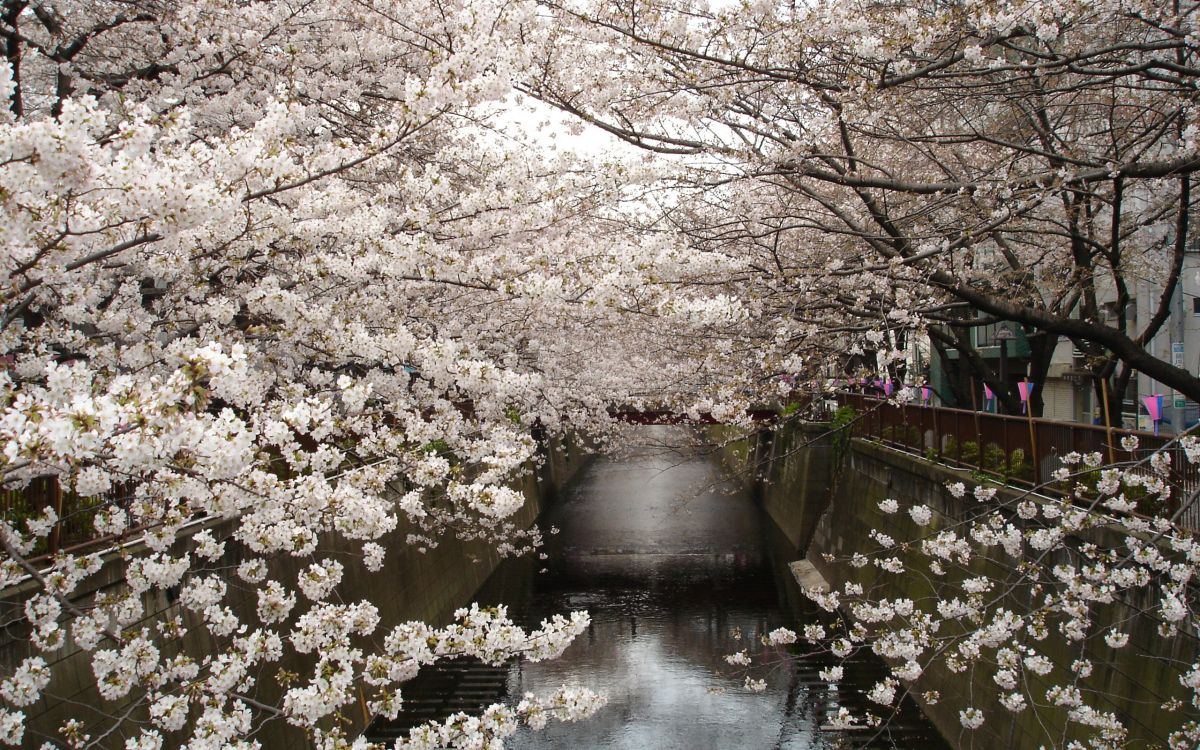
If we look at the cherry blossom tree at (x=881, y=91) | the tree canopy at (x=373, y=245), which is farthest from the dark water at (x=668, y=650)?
the cherry blossom tree at (x=881, y=91)

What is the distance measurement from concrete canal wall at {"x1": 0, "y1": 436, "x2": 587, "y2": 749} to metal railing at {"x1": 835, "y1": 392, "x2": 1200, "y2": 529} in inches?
279

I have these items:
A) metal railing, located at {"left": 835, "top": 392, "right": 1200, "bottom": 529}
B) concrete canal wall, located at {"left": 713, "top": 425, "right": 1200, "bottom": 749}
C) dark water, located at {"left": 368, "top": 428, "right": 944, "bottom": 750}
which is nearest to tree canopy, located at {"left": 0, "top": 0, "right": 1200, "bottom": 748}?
metal railing, located at {"left": 835, "top": 392, "right": 1200, "bottom": 529}

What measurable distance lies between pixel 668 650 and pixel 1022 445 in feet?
27.1

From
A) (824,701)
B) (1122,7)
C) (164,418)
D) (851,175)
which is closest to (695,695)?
(824,701)

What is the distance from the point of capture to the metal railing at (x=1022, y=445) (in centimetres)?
→ 779

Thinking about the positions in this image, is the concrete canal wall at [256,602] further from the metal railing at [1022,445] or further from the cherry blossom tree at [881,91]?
the metal railing at [1022,445]

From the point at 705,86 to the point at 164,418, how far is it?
6.49 metres

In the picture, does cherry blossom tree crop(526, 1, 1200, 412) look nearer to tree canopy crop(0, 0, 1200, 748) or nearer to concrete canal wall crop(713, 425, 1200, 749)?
tree canopy crop(0, 0, 1200, 748)

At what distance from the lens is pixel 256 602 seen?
10.7 metres

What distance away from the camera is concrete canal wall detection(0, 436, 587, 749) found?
6.48m

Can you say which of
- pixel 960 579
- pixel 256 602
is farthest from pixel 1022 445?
pixel 256 602

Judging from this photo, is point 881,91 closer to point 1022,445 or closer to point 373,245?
point 373,245

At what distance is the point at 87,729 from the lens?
7.05m

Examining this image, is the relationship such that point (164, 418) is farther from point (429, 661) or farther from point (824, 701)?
point (824, 701)
